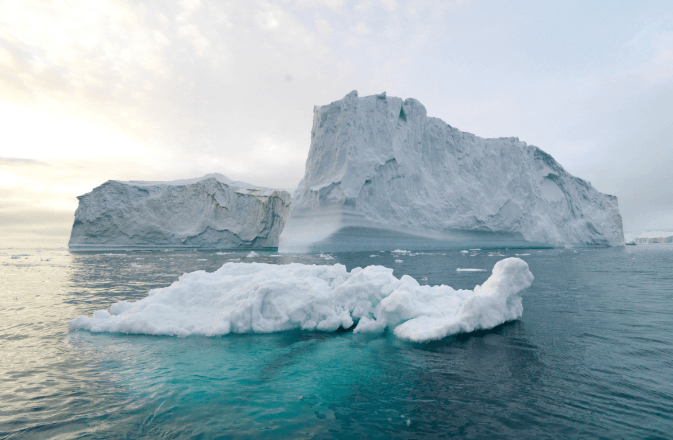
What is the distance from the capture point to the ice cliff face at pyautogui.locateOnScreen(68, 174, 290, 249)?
41.5 meters

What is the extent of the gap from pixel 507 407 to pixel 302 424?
1831 mm

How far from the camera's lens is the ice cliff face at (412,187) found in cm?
2811

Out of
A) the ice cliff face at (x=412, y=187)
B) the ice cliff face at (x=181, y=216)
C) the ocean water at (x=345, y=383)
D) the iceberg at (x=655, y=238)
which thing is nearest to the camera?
the ocean water at (x=345, y=383)

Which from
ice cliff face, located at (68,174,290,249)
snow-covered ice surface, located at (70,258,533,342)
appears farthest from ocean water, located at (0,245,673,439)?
ice cliff face, located at (68,174,290,249)

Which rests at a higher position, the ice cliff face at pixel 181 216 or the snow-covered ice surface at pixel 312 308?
the ice cliff face at pixel 181 216

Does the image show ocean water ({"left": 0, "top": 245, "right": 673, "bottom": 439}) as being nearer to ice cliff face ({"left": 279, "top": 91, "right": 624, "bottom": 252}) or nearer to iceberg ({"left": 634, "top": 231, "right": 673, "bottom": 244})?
ice cliff face ({"left": 279, "top": 91, "right": 624, "bottom": 252})

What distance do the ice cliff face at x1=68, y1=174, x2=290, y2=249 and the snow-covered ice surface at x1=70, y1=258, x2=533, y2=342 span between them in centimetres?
3706

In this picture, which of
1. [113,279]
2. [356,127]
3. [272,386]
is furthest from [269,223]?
[272,386]

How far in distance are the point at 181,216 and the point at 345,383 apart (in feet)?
150

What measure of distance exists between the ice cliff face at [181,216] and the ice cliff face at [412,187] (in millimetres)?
13595

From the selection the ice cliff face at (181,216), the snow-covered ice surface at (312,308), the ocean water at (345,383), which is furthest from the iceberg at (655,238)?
the snow-covered ice surface at (312,308)

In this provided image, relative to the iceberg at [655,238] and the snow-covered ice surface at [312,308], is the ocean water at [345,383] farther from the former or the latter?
the iceberg at [655,238]

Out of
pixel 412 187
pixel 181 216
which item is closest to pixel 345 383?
pixel 412 187

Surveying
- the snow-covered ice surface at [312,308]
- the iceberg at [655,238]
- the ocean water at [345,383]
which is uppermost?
the iceberg at [655,238]
